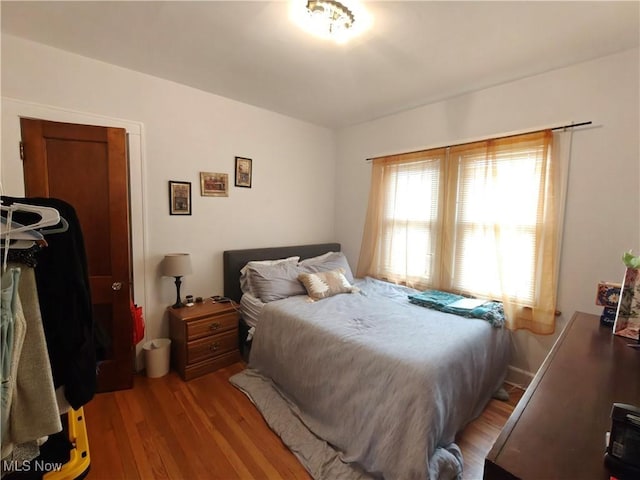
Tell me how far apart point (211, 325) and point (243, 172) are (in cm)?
157

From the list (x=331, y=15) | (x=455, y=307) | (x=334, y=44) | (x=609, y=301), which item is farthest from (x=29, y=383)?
(x=609, y=301)

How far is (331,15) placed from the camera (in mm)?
1569

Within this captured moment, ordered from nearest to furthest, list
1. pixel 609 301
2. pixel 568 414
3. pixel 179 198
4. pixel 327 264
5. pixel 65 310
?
pixel 568 414 < pixel 65 310 < pixel 609 301 < pixel 179 198 < pixel 327 264

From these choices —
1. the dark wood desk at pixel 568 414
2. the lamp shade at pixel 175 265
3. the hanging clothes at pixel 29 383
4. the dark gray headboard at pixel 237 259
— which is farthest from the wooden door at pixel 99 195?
the dark wood desk at pixel 568 414

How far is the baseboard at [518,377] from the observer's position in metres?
2.37

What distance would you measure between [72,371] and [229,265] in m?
1.78

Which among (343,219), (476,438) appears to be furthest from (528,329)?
(343,219)

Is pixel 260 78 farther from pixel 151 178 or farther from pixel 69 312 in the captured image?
pixel 69 312

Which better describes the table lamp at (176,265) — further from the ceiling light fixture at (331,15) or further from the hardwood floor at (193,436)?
the ceiling light fixture at (331,15)

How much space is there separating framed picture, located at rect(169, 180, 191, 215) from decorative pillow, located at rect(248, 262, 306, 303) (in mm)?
820

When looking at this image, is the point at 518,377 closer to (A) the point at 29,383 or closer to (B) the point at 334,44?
(B) the point at 334,44

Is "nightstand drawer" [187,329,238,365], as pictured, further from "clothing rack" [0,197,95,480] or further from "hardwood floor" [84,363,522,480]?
"clothing rack" [0,197,95,480]

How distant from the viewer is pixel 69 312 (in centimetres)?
109

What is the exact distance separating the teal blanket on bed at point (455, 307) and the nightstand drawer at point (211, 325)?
1644mm
